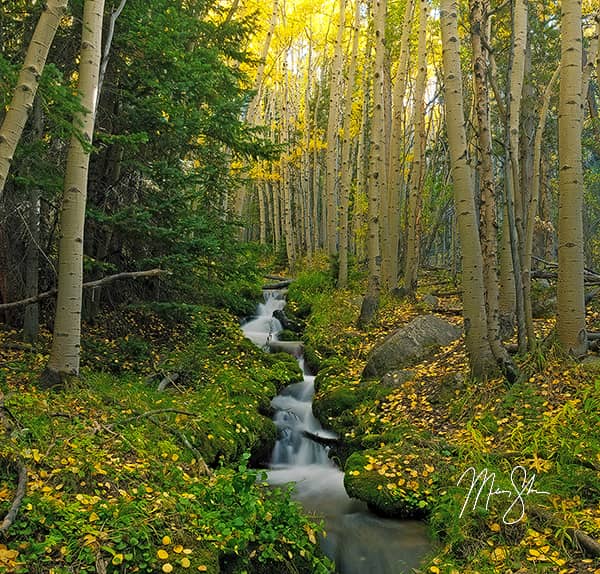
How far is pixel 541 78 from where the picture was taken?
12828 mm

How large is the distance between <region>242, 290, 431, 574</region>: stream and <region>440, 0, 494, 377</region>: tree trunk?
2.24m

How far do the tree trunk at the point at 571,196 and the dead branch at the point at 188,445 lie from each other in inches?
160

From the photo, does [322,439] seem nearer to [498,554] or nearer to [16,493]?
[498,554]

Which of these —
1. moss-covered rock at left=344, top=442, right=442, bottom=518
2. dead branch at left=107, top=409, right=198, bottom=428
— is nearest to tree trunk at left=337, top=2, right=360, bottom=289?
dead branch at left=107, top=409, right=198, bottom=428

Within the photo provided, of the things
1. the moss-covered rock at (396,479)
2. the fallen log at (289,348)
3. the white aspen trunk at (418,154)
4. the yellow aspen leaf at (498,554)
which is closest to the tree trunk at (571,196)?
the moss-covered rock at (396,479)

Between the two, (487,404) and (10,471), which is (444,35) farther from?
(10,471)

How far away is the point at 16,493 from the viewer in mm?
3158

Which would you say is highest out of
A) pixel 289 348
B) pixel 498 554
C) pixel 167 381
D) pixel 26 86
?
pixel 26 86

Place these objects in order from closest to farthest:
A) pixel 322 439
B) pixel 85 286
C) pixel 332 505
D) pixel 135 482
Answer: pixel 135 482
pixel 332 505
pixel 85 286
pixel 322 439

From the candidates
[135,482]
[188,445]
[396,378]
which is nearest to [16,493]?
[135,482]

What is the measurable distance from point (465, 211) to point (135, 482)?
466 cm

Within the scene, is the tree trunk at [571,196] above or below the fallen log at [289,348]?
above

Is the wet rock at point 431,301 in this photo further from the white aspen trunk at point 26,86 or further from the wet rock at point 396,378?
the white aspen trunk at point 26,86

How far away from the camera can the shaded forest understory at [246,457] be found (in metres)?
3.22
